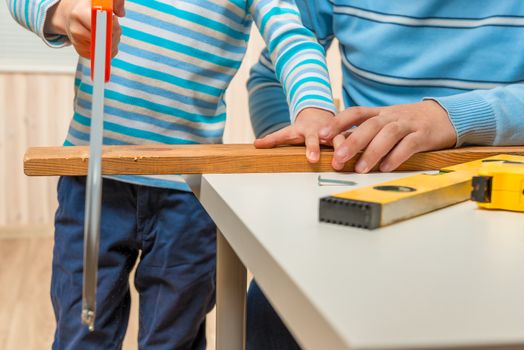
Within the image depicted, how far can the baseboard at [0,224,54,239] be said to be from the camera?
9.86 feet

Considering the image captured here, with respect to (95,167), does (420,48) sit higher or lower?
higher

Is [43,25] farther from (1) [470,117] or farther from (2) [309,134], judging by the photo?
(1) [470,117]

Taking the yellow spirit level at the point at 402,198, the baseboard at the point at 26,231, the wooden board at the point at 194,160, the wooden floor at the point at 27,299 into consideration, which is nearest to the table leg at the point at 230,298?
the wooden board at the point at 194,160

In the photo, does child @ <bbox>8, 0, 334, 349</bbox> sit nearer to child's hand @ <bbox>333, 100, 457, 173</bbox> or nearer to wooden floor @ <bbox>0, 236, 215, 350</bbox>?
child's hand @ <bbox>333, 100, 457, 173</bbox>

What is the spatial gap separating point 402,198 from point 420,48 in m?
0.52

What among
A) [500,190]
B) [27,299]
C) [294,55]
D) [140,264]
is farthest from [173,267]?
[27,299]

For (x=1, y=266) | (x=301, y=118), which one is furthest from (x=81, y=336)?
(x=1, y=266)

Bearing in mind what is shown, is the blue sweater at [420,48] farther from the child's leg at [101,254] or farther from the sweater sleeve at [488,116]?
the child's leg at [101,254]

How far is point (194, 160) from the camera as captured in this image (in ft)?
2.10

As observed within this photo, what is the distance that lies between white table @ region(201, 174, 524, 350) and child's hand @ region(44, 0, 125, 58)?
0.77 ft

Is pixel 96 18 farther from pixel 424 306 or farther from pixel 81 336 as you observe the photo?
pixel 81 336

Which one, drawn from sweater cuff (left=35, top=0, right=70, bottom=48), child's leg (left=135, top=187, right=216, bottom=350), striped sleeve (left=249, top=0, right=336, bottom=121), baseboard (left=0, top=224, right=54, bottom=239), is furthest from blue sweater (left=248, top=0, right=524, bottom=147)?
baseboard (left=0, top=224, right=54, bottom=239)

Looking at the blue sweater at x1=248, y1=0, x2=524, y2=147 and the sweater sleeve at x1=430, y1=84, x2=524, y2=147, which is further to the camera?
the blue sweater at x1=248, y1=0, x2=524, y2=147

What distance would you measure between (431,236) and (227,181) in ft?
0.72
